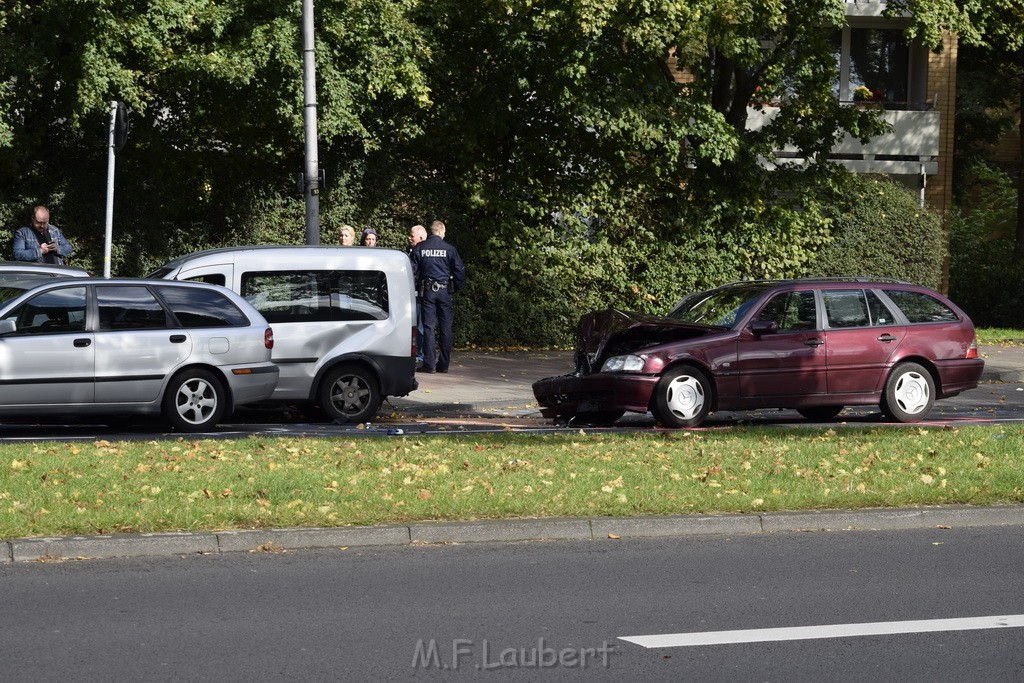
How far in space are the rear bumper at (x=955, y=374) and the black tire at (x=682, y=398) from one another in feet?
8.39

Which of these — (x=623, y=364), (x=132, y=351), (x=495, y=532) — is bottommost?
(x=495, y=532)

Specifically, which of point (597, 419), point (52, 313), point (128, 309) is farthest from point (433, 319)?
point (52, 313)

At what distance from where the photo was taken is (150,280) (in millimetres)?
13539

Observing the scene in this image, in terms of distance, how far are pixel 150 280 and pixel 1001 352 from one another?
15.5m

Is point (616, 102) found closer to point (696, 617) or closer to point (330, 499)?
point (330, 499)

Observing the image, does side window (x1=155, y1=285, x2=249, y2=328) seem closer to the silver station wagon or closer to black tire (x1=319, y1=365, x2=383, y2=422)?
the silver station wagon

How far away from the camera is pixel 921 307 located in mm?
15008

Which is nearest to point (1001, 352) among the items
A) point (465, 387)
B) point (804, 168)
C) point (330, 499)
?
point (804, 168)

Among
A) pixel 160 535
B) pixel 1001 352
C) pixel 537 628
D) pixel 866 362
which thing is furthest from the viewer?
pixel 1001 352

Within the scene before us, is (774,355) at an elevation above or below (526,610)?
above

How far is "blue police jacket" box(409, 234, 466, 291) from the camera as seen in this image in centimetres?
1916

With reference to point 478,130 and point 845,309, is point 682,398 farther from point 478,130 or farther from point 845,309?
point 478,130

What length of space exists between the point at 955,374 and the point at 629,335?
3.46 meters

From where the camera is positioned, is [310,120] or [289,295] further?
[310,120]
